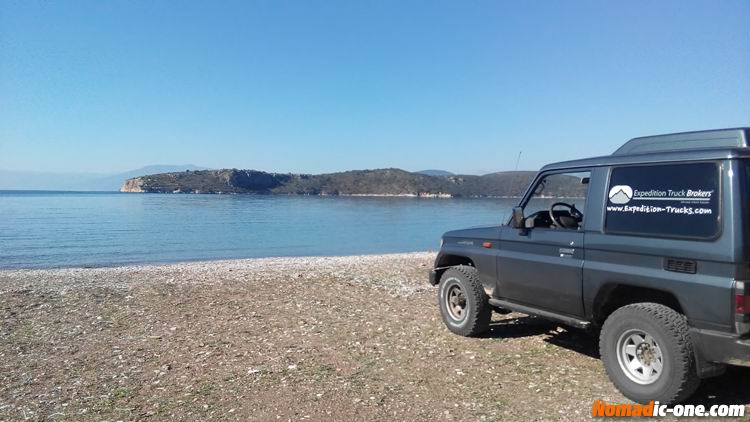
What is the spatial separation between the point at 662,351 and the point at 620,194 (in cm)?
154

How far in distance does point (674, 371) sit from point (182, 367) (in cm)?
508

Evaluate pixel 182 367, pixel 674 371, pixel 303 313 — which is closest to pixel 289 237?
pixel 303 313

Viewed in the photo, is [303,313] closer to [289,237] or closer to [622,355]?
[622,355]

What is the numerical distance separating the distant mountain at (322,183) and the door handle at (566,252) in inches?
5301

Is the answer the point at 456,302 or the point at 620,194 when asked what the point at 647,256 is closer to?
the point at 620,194

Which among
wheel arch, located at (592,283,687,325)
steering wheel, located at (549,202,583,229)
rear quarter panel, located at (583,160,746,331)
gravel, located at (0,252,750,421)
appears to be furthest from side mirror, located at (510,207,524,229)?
gravel, located at (0,252,750,421)

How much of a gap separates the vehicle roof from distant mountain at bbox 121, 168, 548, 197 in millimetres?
134325

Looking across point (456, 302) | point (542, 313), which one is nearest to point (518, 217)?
point (542, 313)

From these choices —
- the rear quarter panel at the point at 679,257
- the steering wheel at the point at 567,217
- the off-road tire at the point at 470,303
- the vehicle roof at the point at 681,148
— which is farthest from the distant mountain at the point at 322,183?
the rear quarter panel at the point at 679,257

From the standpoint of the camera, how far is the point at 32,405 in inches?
190

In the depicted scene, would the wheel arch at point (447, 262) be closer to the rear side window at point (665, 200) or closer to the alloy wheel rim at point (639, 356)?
the rear side window at point (665, 200)

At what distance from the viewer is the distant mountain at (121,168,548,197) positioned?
151125 millimetres

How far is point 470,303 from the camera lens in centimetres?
690

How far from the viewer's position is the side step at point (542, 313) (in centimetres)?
534
